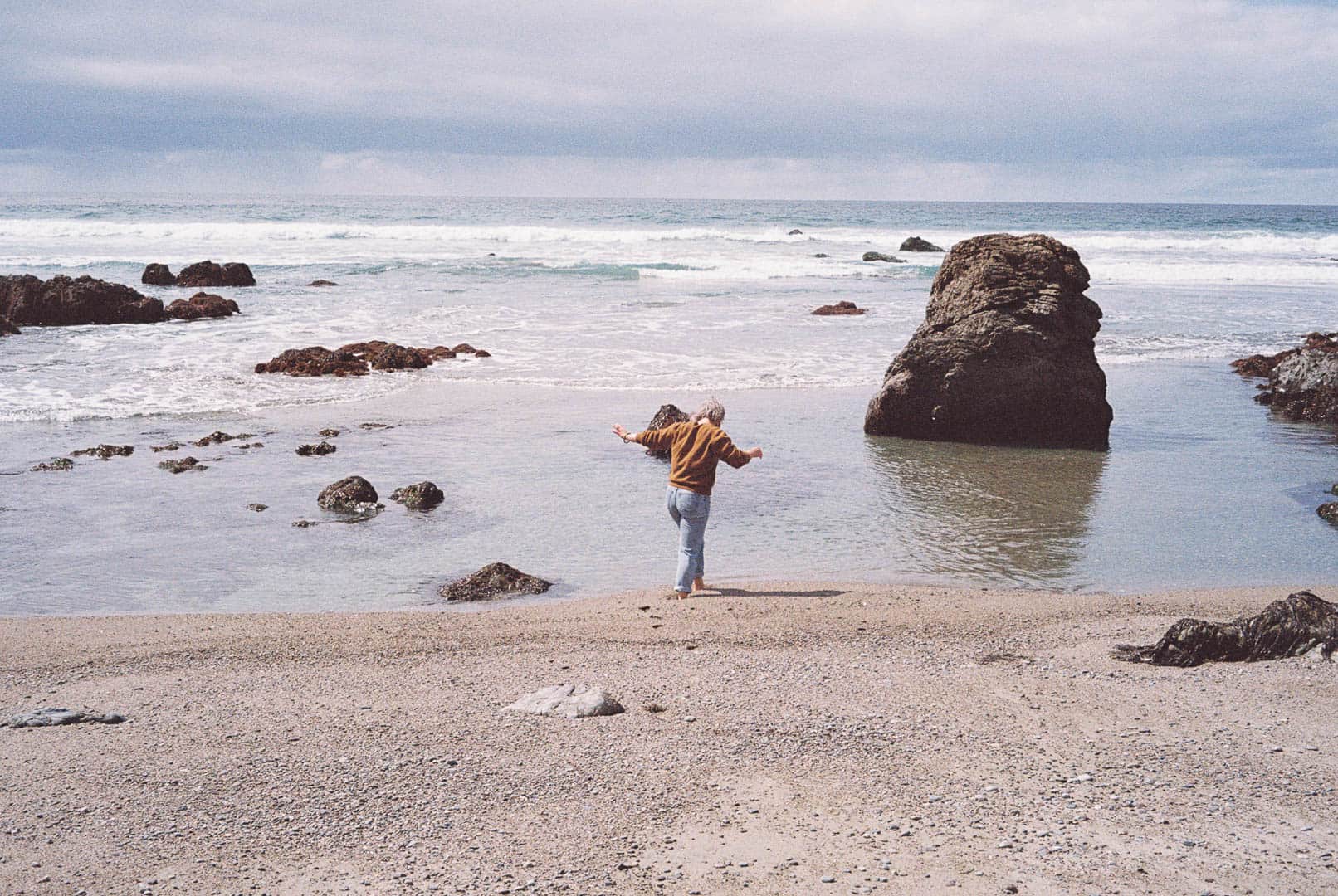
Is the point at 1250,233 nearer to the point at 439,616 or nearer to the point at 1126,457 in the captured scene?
the point at 1126,457

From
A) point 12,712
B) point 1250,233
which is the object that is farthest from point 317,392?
point 1250,233

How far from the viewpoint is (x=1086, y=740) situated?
16.7 ft

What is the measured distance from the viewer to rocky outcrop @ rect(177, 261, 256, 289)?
107 feet

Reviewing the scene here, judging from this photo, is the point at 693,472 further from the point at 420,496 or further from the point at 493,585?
the point at 420,496

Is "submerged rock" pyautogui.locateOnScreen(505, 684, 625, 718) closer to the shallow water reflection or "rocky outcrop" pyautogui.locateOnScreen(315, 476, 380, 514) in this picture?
the shallow water reflection

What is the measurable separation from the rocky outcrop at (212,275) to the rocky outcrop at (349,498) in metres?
25.6

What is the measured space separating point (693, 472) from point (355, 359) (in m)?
12.1

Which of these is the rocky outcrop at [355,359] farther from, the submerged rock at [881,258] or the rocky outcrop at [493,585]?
the submerged rock at [881,258]

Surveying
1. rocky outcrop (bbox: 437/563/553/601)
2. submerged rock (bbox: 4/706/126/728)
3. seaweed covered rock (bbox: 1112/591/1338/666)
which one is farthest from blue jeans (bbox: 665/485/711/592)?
submerged rock (bbox: 4/706/126/728)

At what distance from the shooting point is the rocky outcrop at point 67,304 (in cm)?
2381

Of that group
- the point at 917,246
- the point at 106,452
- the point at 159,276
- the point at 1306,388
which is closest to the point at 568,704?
the point at 106,452

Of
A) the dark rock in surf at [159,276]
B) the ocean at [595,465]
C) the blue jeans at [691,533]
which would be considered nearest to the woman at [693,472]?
the blue jeans at [691,533]

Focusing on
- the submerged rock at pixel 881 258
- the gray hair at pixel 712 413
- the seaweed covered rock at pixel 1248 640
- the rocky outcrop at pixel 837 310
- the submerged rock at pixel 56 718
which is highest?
the submerged rock at pixel 881 258

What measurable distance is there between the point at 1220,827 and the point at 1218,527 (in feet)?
18.5
